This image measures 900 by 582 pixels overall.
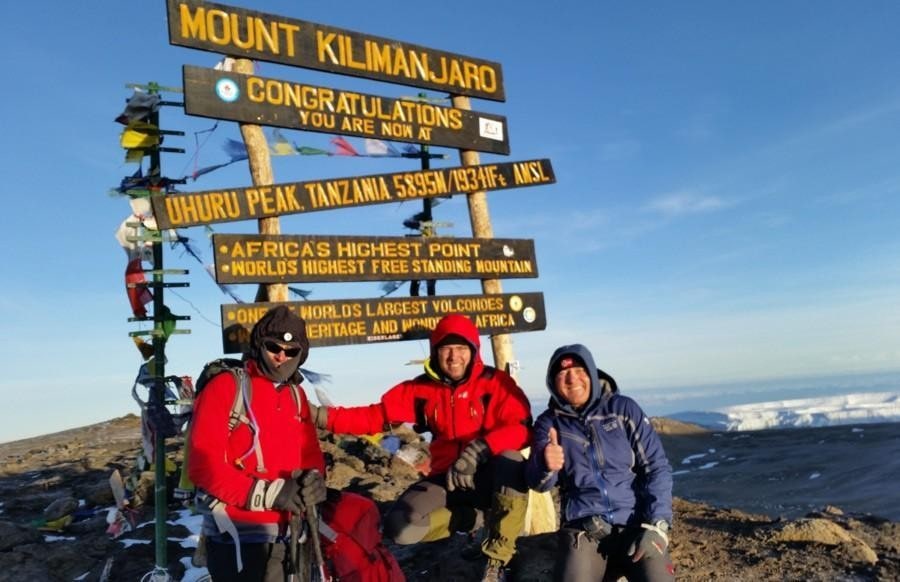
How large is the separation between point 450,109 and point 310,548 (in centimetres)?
649

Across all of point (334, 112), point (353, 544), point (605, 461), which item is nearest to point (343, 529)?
point (353, 544)

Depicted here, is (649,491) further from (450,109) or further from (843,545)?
(450,109)

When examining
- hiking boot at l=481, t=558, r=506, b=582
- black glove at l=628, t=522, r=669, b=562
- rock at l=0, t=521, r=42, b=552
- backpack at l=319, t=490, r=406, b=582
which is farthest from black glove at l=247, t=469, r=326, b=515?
rock at l=0, t=521, r=42, b=552

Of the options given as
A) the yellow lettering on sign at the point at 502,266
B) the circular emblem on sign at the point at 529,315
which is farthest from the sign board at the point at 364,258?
the circular emblem on sign at the point at 529,315

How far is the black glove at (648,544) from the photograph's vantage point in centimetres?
412

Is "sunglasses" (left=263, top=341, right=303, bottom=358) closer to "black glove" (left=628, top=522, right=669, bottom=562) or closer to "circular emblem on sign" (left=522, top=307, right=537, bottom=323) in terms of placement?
"black glove" (left=628, top=522, right=669, bottom=562)

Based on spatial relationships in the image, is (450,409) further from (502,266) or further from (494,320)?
(502,266)

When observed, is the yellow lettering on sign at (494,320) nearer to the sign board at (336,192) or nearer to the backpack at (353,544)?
the sign board at (336,192)

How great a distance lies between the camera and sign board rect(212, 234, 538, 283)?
22.9ft

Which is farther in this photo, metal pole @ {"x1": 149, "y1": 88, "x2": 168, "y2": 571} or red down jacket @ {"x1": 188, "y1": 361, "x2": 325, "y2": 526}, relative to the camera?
metal pole @ {"x1": 149, "y1": 88, "x2": 168, "y2": 571}

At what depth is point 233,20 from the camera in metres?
7.23

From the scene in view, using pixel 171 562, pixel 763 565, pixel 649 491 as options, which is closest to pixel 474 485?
pixel 649 491

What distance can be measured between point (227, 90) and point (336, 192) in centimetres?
163

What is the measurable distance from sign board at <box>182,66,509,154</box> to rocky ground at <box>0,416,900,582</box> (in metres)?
4.65
